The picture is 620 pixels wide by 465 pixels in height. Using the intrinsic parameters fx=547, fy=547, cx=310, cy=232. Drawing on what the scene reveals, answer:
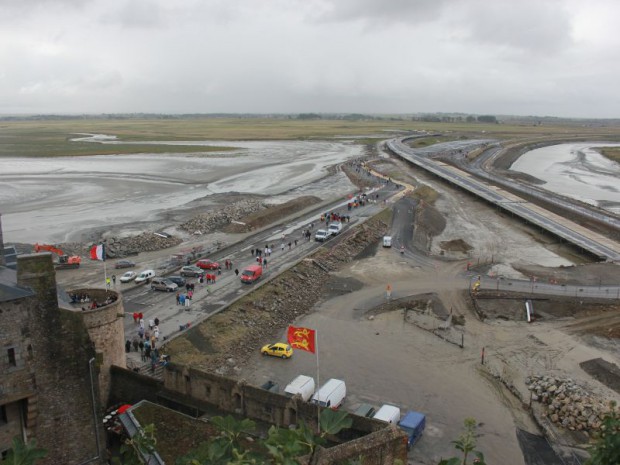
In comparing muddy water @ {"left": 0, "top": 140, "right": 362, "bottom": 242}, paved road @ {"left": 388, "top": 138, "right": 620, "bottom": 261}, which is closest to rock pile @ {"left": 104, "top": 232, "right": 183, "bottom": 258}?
muddy water @ {"left": 0, "top": 140, "right": 362, "bottom": 242}

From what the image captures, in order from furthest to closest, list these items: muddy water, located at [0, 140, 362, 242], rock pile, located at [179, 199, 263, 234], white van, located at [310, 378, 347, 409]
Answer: muddy water, located at [0, 140, 362, 242] < rock pile, located at [179, 199, 263, 234] < white van, located at [310, 378, 347, 409]

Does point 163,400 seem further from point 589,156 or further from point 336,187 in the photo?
point 589,156

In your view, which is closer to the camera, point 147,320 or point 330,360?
point 330,360

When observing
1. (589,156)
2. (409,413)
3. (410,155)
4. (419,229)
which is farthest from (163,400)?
(589,156)

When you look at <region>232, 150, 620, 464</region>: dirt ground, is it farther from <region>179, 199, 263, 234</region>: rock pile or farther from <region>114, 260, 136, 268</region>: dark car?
<region>179, 199, 263, 234</region>: rock pile

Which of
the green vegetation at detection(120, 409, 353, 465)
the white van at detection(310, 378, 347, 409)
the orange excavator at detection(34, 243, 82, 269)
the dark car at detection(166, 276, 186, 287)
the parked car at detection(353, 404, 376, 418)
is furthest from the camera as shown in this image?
the orange excavator at detection(34, 243, 82, 269)

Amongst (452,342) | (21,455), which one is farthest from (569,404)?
(21,455)

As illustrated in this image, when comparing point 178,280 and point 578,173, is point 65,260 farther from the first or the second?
point 578,173
